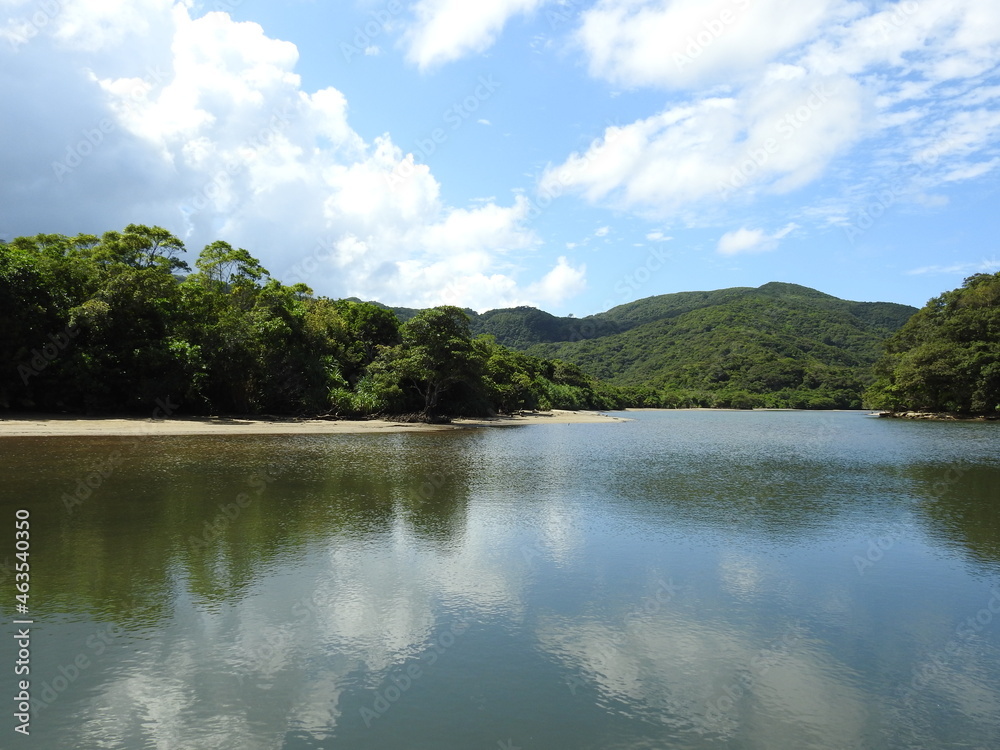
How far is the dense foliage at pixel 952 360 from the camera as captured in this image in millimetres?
73062

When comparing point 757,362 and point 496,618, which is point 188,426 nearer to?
point 496,618

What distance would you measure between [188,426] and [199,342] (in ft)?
26.7

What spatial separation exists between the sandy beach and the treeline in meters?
2.52

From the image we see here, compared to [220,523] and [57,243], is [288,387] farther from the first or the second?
[220,523]

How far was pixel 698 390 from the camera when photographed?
6137 inches

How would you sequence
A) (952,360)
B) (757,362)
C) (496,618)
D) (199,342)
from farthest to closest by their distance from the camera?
(757,362) < (952,360) < (199,342) < (496,618)

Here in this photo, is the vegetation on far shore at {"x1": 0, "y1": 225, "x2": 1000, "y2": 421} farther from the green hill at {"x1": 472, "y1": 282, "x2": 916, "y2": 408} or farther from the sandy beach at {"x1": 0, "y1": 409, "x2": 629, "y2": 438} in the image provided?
the green hill at {"x1": 472, "y1": 282, "x2": 916, "y2": 408}

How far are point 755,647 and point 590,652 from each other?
2.57 m


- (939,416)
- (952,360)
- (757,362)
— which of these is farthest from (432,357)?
(757,362)

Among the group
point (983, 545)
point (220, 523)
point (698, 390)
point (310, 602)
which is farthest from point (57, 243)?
point (698, 390)

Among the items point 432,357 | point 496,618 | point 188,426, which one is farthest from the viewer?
point 432,357

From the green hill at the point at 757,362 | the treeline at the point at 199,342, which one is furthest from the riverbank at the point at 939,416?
the treeline at the point at 199,342

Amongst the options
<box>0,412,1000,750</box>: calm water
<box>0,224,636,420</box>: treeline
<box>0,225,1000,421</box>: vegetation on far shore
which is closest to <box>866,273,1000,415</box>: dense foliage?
<box>0,225,1000,421</box>: vegetation on far shore

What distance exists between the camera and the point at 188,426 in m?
41.6
